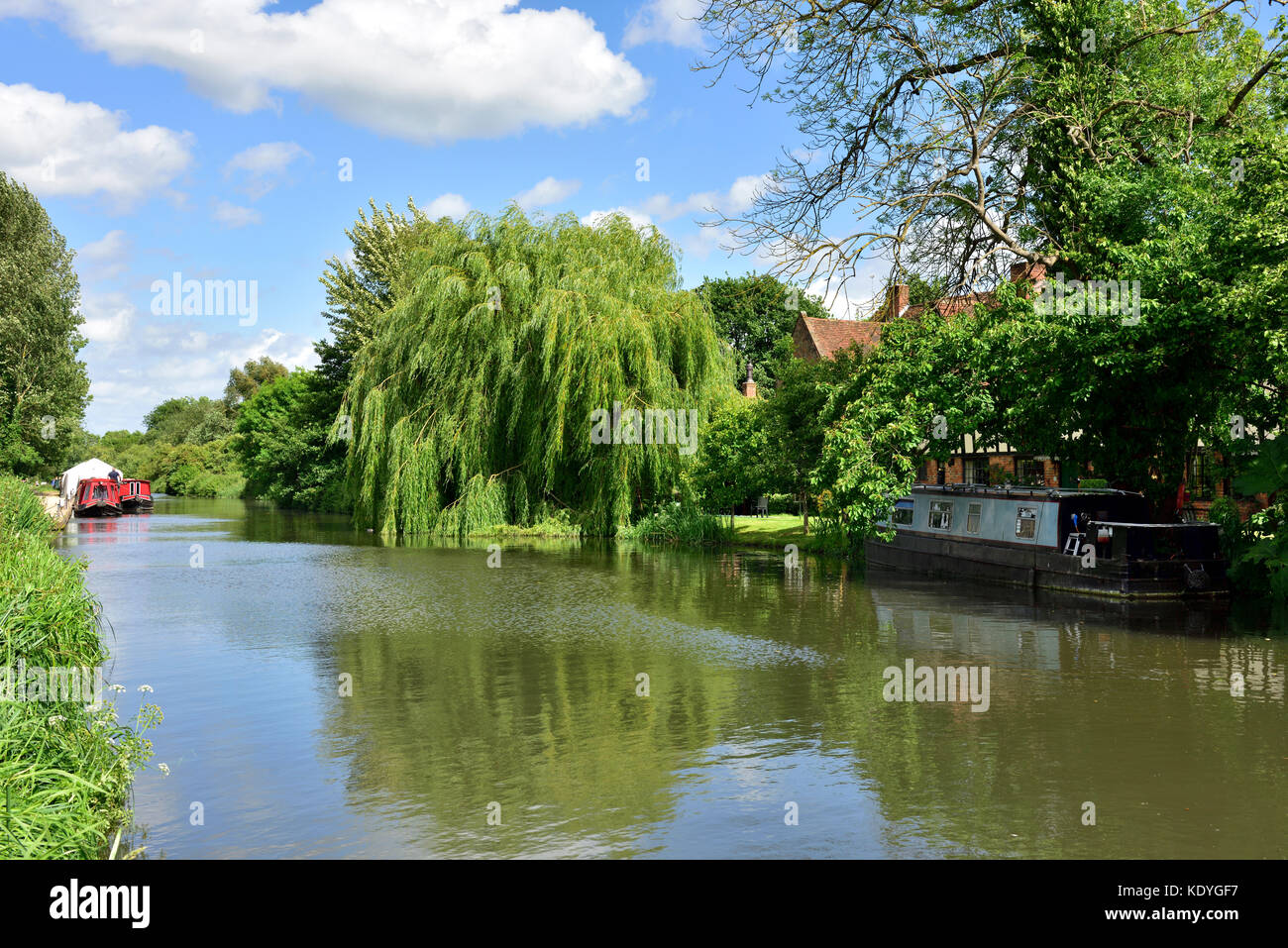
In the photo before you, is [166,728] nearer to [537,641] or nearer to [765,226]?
[537,641]

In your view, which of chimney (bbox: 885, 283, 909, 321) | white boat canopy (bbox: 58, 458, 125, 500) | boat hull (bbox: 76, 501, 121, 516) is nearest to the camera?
chimney (bbox: 885, 283, 909, 321)

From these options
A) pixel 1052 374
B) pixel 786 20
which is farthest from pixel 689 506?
pixel 786 20

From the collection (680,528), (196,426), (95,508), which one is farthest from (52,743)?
(196,426)

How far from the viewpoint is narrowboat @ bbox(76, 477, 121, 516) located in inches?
2151

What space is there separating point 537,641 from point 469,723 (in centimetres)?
507

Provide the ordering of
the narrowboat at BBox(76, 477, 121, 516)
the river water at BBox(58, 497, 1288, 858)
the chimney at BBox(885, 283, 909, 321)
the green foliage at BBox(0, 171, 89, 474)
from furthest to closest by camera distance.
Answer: the narrowboat at BBox(76, 477, 121, 516) < the green foliage at BBox(0, 171, 89, 474) < the chimney at BBox(885, 283, 909, 321) < the river water at BBox(58, 497, 1288, 858)

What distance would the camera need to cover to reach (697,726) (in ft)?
34.4

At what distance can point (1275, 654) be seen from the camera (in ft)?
46.4

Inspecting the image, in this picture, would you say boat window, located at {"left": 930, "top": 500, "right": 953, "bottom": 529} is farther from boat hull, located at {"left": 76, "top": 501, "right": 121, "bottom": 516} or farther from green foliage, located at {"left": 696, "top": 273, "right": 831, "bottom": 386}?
boat hull, located at {"left": 76, "top": 501, "right": 121, "bottom": 516}

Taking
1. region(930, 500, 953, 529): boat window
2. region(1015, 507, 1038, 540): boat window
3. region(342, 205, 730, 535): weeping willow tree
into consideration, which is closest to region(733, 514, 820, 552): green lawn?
region(342, 205, 730, 535): weeping willow tree

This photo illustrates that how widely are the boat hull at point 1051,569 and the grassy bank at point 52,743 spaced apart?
17.3m

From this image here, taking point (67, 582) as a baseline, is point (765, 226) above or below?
above

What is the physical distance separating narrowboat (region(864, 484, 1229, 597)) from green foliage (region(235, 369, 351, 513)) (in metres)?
31.6

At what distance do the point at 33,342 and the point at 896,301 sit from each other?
126 ft
